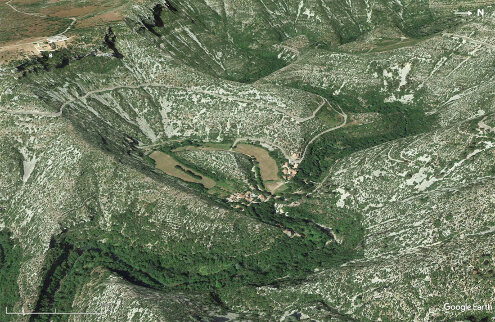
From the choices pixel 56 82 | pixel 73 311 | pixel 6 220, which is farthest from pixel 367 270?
pixel 56 82

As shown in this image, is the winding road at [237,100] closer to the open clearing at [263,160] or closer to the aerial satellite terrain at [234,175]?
the aerial satellite terrain at [234,175]

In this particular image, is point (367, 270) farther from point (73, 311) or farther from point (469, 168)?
point (73, 311)

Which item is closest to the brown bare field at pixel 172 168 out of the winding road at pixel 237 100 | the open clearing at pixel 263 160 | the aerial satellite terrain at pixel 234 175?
the aerial satellite terrain at pixel 234 175

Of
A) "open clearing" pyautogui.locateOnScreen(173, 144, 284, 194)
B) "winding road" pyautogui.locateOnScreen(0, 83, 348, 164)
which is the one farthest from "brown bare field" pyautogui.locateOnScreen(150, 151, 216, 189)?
"winding road" pyautogui.locateOnScreen(0, 83, 348, 164)

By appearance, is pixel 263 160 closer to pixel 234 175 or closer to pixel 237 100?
pixel 234 175

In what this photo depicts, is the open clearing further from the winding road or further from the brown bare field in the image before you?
the brown bare field
